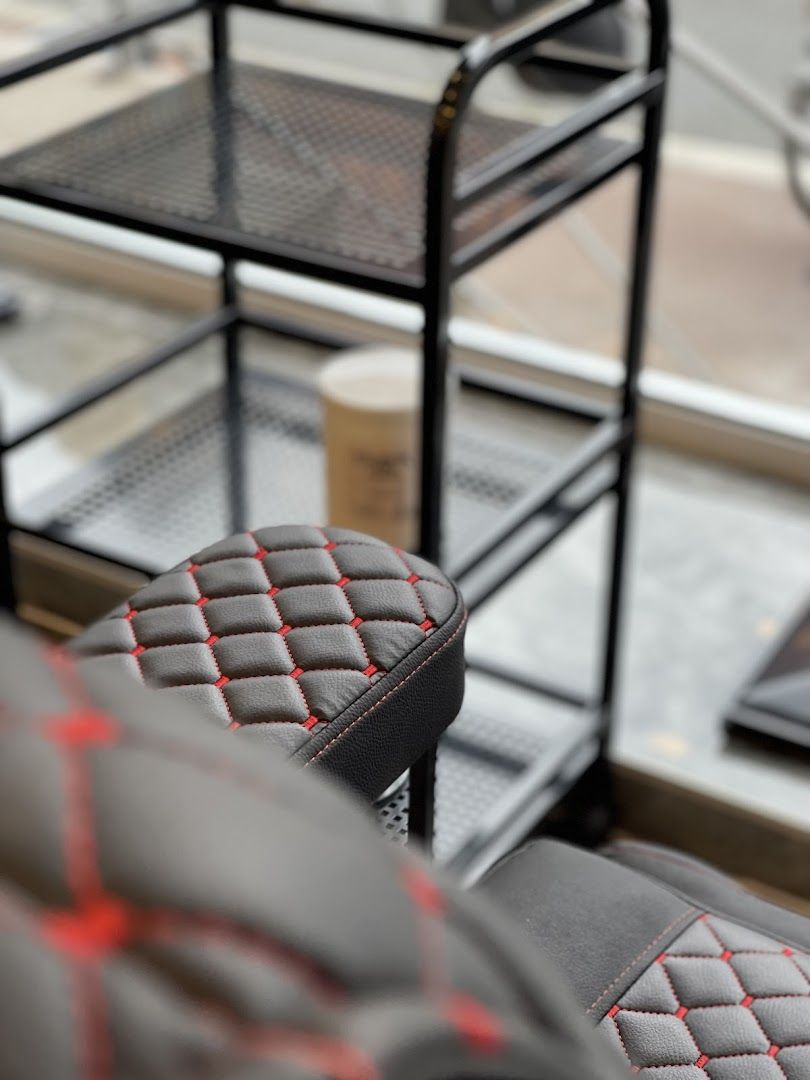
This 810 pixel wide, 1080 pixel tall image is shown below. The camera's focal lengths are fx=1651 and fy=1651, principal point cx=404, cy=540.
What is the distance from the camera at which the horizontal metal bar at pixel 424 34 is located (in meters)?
1.54

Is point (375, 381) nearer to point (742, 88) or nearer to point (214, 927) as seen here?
point (742, 88)

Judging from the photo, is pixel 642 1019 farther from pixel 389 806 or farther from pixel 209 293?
pixel 209 293

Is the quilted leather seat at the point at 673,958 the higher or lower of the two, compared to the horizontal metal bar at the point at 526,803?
higher

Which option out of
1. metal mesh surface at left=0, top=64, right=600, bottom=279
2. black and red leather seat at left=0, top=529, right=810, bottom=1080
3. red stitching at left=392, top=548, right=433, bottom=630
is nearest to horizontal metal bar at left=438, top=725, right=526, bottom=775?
metal mesh surface at left=0, top=64, right=600, bottom=279

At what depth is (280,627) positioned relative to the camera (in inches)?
37.0

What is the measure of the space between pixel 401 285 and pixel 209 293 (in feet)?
4.89

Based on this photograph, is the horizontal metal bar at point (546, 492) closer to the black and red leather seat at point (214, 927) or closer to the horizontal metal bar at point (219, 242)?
the horizontal metal bar at point (219, 242)

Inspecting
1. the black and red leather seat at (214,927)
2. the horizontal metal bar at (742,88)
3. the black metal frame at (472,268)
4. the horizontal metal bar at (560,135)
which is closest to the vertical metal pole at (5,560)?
the black metal frame at (472,268)

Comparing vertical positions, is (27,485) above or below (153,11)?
below

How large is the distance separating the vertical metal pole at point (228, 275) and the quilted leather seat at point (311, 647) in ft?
1.82

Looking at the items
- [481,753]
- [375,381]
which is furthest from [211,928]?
[481,753]

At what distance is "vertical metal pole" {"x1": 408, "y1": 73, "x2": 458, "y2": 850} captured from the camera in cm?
112

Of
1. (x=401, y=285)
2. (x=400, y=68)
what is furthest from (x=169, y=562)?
(x=400, y=68)

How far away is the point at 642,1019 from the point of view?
3.25ft
